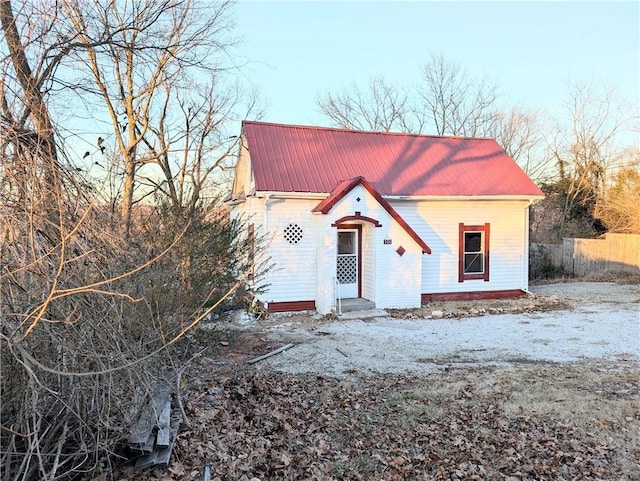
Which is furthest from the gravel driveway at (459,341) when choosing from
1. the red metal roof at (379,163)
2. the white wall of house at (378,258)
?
the red metal roof at (379,163)

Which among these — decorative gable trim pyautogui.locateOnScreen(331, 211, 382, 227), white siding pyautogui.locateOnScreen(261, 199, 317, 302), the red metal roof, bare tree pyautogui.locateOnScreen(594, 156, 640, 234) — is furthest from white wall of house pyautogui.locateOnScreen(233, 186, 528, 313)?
bare tree pyautogui.locateOnScreen(594, 156, 640, 234)

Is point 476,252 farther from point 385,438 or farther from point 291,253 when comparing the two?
point 385,438

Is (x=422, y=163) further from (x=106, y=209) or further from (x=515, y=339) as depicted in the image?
(x=106, y=209)

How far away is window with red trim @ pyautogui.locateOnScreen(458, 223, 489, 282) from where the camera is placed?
14125 millimetres

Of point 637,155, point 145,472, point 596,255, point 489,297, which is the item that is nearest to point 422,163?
point 489,297

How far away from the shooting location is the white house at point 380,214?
1206 centimetres

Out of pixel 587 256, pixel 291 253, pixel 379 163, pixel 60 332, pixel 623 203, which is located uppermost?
pixel 379 163

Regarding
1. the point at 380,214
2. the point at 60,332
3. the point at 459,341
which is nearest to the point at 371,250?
the point at 380,214

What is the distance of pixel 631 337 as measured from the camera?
9102 millimetres

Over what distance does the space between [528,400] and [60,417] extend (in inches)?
202

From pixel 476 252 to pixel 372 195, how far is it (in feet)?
14.8

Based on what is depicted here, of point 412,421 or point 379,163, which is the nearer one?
point 412,421

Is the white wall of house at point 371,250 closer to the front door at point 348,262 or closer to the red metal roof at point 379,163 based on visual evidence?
the front door at point 348,262

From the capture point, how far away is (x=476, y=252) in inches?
562
